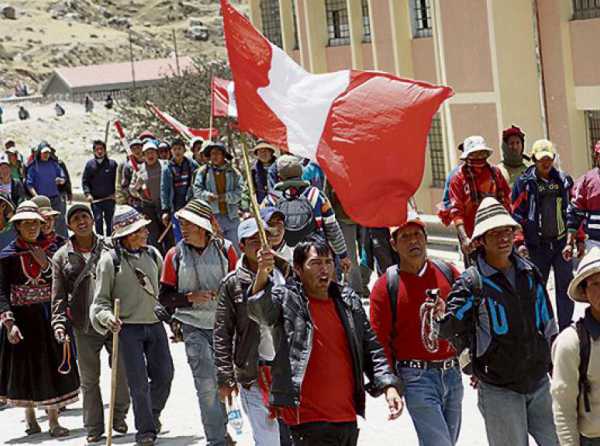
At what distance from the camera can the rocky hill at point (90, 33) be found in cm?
12125

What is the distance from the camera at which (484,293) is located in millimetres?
7688

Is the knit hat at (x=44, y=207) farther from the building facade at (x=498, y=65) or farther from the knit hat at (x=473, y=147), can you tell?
the building facade at (x=498, y=65)

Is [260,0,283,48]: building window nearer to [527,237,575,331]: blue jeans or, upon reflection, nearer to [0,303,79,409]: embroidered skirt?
[527,237,575,331]: blue jeans

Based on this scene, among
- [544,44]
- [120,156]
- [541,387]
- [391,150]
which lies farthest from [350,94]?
[120,156]

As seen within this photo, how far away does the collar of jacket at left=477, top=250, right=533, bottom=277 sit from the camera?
25.3 feet

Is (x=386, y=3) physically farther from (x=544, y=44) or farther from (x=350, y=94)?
(x=350, y=94)

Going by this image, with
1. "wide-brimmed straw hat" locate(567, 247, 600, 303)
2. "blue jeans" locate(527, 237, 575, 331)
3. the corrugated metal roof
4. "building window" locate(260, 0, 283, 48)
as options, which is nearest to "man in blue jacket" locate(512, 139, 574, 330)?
"blue jeans" locate(527, 237, 575, 331)

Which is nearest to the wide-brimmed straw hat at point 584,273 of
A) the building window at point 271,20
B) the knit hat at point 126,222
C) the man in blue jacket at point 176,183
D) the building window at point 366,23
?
the knit hat at point 126,222

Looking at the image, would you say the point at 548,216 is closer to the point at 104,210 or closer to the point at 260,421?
the point at 260,421

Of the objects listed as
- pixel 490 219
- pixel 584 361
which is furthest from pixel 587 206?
pixel 584 361

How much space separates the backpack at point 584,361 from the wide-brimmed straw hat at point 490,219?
1130 millimetres

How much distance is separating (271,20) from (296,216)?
24.4 meters

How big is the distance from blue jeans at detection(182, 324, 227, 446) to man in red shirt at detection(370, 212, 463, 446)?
2.33 meters

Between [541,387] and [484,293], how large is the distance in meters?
0.57
